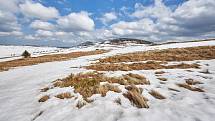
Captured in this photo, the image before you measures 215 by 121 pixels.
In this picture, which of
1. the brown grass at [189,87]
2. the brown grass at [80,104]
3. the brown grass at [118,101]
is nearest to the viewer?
the brown grass at [80,104]

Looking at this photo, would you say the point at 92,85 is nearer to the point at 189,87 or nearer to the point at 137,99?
the point at 137,99

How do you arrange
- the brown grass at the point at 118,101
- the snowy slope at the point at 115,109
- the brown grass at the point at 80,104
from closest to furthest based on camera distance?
the snowy slope at the point at 115,109, the brown grass at the point at 80,104, the brown grass at the point at 118,101

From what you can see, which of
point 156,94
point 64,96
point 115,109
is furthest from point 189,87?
point 64,96

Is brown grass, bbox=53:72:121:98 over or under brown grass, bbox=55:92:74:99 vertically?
over

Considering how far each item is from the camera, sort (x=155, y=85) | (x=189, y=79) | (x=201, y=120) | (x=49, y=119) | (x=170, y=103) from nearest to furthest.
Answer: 1. (x=201, y=120)
2. (x=49, y=119)
3. (x=170, y=103)
4. (x=155, y=85)
5. (x=189, y=79)

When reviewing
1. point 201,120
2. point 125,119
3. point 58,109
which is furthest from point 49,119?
point 201,120

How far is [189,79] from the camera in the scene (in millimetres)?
13195

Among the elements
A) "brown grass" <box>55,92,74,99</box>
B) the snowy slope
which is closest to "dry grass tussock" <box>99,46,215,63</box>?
the snowy slope

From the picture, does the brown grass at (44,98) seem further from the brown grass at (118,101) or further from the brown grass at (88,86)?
the brown grass at (118,101)

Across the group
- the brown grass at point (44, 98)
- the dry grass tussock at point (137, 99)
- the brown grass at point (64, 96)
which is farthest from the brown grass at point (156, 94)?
the brown grass at point (44, 98)

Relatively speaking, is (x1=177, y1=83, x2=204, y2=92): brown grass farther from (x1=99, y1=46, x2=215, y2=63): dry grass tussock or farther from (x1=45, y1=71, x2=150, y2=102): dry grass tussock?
(x1=99, y1=46, x2=215, y2=63): dry grass tussock

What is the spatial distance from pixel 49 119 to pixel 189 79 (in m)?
8.98

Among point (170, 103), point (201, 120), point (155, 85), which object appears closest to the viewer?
point (201, 120)

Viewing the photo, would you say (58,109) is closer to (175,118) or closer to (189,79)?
(175,118)
